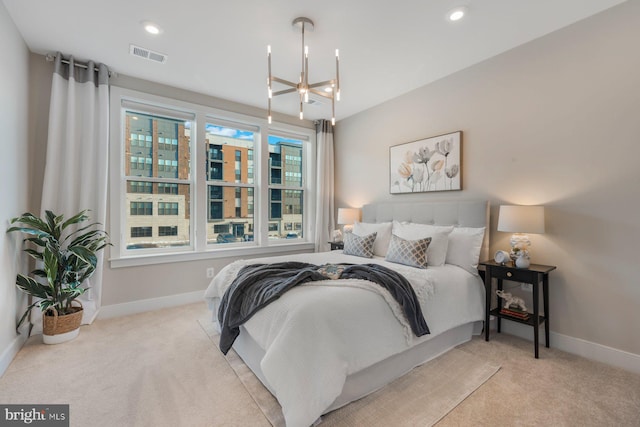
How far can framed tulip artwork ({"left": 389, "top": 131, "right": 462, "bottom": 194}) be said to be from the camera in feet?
10.4

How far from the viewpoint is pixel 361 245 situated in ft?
10.6

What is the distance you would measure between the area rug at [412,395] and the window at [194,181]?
2039 millimetres

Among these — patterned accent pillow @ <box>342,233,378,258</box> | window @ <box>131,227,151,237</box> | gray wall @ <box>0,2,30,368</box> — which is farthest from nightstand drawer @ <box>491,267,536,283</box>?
gray wall @ <box>0,2,30,368</box>

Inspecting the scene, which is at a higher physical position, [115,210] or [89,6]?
[89,6]

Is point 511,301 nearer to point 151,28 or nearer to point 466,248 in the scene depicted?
point 466,248

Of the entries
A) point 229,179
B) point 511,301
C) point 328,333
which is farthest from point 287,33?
point 511,301

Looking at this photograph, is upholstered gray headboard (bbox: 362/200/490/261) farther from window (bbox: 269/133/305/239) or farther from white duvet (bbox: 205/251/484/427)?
window (bbox: 269/133/305/239)

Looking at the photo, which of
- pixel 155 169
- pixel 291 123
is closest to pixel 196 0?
pixel 155 169

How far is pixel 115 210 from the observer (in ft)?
10.4

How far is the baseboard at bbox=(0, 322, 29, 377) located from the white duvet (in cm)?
187

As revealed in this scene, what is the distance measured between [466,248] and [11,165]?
158 inches

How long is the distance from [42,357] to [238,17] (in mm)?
3174

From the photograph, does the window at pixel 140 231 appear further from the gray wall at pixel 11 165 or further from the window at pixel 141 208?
the gray wall at pixel 11 165

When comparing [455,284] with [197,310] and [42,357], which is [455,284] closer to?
[197,310]
